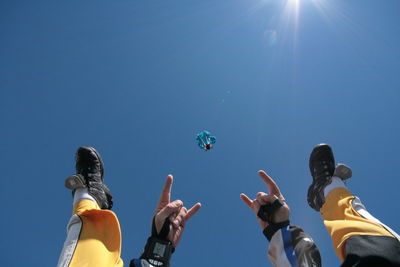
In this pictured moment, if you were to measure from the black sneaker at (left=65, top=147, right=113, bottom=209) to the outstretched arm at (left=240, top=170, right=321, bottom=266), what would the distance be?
236 centimetres

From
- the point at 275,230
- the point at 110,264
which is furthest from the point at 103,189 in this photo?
the point at 275,230

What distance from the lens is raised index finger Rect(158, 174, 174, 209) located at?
317 centimetres

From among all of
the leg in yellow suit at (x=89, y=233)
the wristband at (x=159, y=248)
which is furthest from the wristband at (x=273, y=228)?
the leg in yellow suit at (x=89, y=233)

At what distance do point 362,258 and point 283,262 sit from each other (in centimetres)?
74

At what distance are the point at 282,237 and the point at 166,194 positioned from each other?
1.44 meters

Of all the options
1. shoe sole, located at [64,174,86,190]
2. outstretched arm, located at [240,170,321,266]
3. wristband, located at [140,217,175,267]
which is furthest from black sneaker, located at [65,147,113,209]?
outstretched arm, located at [240,170,321,266]

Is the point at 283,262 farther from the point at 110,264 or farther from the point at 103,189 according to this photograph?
the point at 103,189

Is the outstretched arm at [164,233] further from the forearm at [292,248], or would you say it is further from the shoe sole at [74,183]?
the shoe sole at [74,183]

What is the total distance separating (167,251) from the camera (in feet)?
7.76

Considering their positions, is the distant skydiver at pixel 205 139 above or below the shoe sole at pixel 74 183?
above

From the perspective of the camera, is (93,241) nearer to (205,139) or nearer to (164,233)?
(164,233)

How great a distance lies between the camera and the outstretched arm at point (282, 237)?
223cm

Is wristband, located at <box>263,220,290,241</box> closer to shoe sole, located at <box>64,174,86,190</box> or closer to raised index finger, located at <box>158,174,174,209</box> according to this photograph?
raised index finger, located at <box>158,174,174,209</box>

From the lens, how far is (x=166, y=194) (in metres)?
3.21
